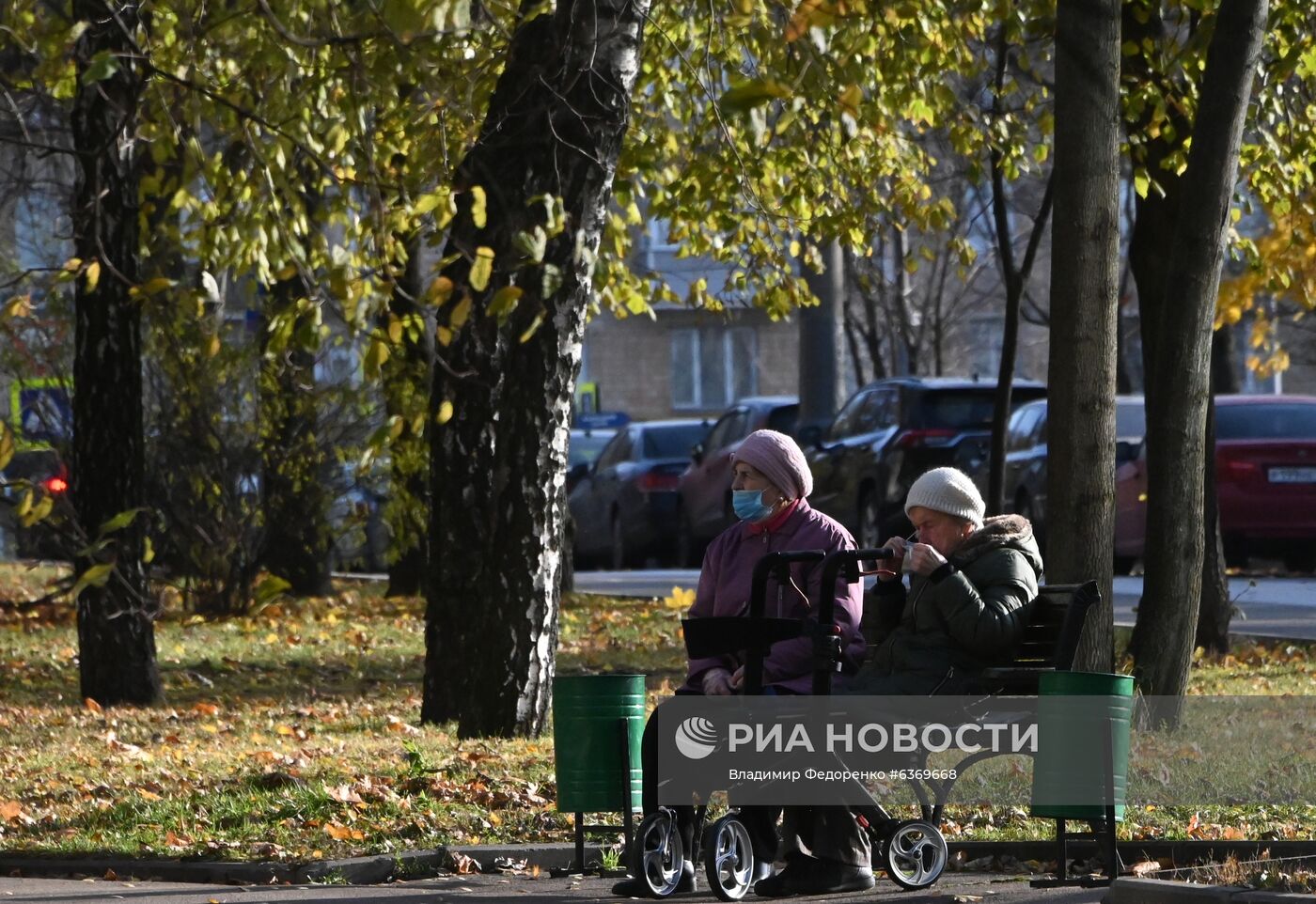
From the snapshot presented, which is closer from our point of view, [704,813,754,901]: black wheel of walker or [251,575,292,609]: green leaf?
[251,575,292,609]: green leaf

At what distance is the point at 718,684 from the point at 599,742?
540 millimetres

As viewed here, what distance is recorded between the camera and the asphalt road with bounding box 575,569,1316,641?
1588 centimetres

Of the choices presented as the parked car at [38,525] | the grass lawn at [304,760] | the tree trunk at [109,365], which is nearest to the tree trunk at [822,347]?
the grass lawn at [304,760]

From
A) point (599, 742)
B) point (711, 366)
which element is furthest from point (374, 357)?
point (711, 366)

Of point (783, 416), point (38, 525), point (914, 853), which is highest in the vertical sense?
point (783, 416)

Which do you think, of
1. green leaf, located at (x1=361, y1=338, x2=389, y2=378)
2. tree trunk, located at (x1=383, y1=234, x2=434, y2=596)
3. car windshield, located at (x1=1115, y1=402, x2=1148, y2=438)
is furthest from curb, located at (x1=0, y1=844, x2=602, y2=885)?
car windshield, located at (x1=1115, y1=402, x2=1148, y2=438)

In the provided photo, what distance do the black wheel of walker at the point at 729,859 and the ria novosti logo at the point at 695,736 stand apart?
25cm

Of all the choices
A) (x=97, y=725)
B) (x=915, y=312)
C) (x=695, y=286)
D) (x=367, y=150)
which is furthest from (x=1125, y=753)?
(x=915, y=312)

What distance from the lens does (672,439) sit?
28359 mm

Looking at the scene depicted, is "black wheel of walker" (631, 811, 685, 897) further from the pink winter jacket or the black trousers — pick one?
the pink winter jacket

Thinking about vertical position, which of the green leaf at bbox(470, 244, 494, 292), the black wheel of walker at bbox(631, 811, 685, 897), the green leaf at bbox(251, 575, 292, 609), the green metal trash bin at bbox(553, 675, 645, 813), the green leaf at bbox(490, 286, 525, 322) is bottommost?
the black wheel of walker at bbox(631, 811, 685, 897)

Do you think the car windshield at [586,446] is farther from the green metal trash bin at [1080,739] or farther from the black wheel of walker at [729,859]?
the green metal trash bin at [1080,739]

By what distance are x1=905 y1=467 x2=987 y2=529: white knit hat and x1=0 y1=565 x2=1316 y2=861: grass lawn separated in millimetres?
1384

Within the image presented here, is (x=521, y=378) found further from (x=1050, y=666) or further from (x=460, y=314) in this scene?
(x=460, y=314)
